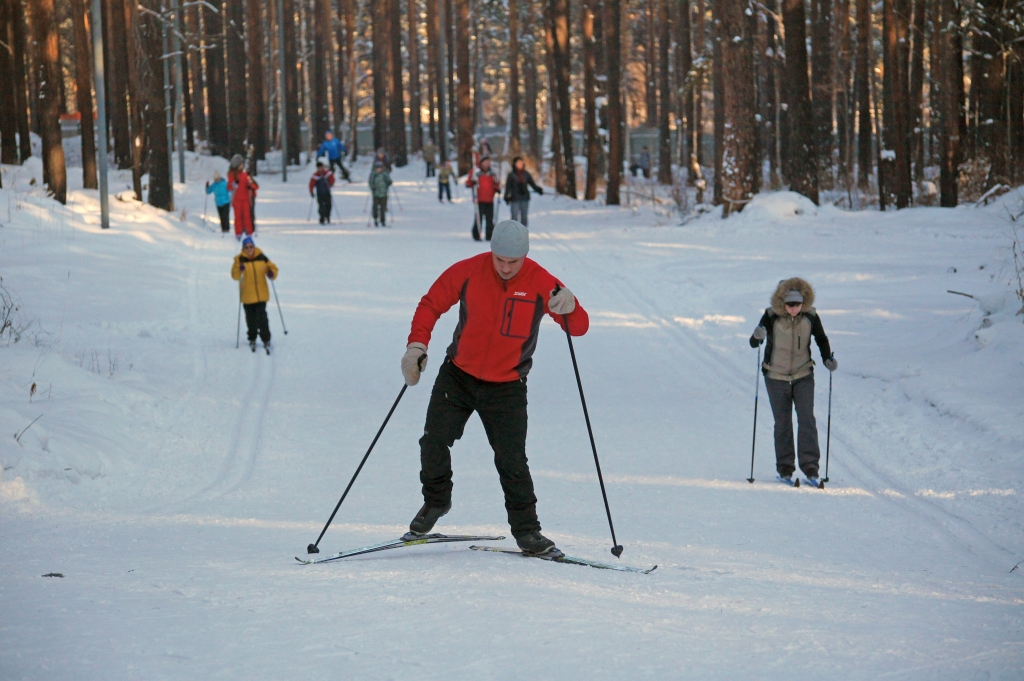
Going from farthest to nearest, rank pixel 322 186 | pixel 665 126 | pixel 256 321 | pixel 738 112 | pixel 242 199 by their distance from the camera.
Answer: pixel 665 126 < pixel 322 186 < pixel 738 112 < pixel 242 199 < pixel 256 321

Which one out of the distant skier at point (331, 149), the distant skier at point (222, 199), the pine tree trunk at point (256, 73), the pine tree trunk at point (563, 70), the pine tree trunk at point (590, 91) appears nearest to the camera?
the distant skier at point (222, 199)

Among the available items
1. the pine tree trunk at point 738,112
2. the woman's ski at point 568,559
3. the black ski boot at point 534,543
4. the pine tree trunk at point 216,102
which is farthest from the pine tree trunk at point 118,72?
the black ski boot at point 534,543

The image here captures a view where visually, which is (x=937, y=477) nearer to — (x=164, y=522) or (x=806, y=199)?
(x=164, y=522)

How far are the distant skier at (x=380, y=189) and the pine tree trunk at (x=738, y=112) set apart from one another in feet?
27.6

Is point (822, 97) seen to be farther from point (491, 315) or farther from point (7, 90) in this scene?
point (491, 315)

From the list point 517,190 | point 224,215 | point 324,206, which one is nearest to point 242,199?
point 224,215

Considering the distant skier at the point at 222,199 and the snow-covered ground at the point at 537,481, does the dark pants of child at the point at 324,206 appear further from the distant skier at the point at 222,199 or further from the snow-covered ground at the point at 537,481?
the snow-covered ground at the point at 537,481

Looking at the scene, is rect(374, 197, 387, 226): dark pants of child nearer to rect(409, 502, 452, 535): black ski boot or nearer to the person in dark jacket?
the person in dark jacket

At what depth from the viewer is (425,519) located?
6227 mm

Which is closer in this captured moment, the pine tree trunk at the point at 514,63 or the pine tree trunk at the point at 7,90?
the pine tree trunk at the point at 7,90

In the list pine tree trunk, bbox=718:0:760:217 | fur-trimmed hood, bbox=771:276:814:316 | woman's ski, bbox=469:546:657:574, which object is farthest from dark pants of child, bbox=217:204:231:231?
woman's ski, bbox=469:546:657:574

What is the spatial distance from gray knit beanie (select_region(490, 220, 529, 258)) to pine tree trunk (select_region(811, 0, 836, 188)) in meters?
21.7

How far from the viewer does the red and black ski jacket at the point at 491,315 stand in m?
5.88

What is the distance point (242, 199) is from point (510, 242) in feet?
57.9
